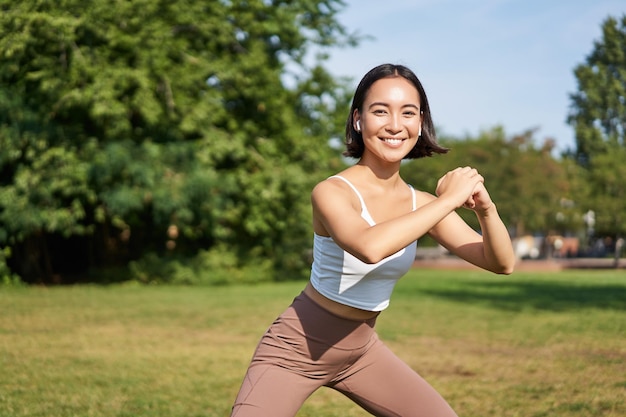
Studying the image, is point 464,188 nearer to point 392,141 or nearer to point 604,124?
point 392,141

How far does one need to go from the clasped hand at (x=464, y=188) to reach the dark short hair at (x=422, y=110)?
42cm

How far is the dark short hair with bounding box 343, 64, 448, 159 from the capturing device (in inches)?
131

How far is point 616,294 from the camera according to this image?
77.3 ft

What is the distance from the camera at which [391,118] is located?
10.7ft

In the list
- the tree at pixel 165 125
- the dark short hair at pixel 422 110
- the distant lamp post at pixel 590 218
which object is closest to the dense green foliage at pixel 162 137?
the tree at pixel 165 125

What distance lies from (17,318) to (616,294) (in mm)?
16265

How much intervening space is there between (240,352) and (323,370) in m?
8.51

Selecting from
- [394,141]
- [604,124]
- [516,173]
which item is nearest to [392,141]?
[394,141]

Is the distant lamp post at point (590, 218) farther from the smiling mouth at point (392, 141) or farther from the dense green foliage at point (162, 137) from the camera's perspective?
the smiling mouth at point (392, 141)

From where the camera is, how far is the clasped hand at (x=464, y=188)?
9.64 ft

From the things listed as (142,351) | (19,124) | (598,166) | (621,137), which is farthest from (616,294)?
(621,137)

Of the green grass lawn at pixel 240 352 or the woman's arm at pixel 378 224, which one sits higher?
the woman's arm at pixel 378 224

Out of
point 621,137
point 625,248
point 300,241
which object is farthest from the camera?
point 625,248

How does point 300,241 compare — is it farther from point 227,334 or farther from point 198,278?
point 227,334
